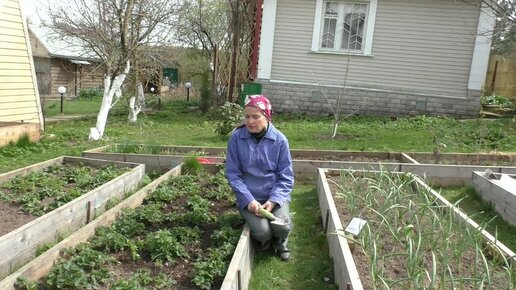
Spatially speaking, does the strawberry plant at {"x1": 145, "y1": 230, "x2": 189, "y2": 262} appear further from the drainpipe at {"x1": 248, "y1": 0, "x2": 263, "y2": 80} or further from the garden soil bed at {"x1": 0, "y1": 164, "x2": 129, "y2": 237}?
the drainpipe at {"x1": 248, "y1": 0, "x2": 263, "y2": 80}

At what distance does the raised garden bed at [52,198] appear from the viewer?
3291 mm

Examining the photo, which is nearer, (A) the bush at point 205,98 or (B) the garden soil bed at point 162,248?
(B) the garden soil bed at point 162,248

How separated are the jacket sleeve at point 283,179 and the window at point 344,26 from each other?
9.38 meters

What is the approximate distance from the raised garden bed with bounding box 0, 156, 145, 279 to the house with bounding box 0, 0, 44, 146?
11.5 ft

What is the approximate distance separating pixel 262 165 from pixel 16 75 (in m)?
7.94

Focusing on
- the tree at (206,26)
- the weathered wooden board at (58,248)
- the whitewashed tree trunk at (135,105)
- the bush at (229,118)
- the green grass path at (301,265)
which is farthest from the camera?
the tree at (206,26)

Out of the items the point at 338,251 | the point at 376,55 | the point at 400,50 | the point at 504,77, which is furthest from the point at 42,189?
the point at 504,77

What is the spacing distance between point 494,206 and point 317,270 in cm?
257

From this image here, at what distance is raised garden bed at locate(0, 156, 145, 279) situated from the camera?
329 centimetres

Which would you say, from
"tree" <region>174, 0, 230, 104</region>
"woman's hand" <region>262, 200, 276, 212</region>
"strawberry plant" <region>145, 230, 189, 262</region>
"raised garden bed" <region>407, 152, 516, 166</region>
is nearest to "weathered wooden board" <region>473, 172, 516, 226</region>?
"raised garden bed" <region>407, 152, 516, 166</region>

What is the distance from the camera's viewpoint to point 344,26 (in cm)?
1265

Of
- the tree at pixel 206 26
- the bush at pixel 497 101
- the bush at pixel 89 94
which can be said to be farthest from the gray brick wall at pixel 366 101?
Answer: the bush at pixel 89 94

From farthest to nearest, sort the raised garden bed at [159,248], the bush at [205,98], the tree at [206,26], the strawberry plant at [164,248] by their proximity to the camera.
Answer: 1. the tree at [206,26]
2. the bush at [205,98]
3. the strawberry plant at [164,248]
4. the raised garden bed at [159,248]

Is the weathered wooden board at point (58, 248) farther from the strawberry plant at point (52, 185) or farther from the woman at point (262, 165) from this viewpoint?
the woman at point (262, 165)
